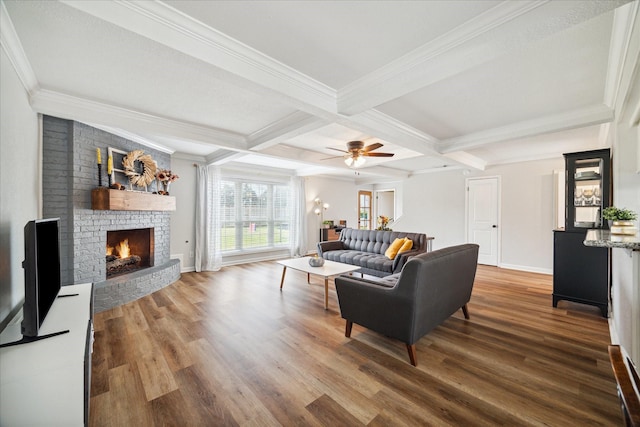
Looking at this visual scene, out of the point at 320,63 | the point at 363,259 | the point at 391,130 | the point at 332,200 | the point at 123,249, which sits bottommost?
the point at 363,259

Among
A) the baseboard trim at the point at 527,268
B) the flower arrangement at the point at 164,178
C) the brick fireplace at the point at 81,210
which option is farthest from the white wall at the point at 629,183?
the flower arrangement at the point at 164,178

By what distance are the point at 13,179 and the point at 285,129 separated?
2.43 meters

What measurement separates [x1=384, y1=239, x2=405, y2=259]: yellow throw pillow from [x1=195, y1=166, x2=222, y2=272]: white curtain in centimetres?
361

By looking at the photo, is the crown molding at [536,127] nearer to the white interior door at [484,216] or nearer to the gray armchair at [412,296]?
the gray armchair at [412,296]

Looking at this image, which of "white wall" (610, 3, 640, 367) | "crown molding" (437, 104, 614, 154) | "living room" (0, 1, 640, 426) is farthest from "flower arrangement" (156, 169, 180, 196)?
"white wall" (610, 3, 640, 367)

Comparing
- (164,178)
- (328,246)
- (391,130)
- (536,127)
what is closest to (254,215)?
(328,246)

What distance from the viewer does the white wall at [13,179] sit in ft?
5.72

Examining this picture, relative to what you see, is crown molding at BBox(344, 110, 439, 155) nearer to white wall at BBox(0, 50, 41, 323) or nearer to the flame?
white wall at BBox(0, 50, 41, 323)

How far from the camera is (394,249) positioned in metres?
4.62

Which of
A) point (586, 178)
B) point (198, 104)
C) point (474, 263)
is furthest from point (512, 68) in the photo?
point (198, 104)

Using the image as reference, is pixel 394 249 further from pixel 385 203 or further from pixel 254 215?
pixel 385 203

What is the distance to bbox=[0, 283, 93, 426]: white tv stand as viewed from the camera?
113cm

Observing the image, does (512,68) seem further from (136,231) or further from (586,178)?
(136,231)

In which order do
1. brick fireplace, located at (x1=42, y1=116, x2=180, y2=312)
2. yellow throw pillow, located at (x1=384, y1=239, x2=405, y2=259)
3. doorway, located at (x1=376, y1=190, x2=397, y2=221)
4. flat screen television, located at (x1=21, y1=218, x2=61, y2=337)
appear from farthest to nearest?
doorway, located at (x1=376, y1=190, x2=397, y2=221), yellow throw pillow, located at (x1=384, y1=239, x2=405, y2=259), brick fireplace, located at (x1=42, y1=116, x2=180, y2=312), flat screen television, located at (x1=21, y1=218, x2=61, y2=337)
